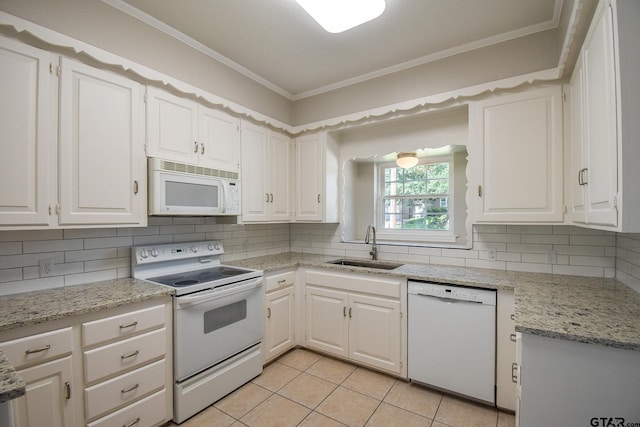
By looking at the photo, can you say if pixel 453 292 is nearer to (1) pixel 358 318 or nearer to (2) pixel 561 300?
(2) pixel 561 300

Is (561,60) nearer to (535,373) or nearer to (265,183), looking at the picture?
(535,373)

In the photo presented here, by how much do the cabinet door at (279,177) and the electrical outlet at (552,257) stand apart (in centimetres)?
233

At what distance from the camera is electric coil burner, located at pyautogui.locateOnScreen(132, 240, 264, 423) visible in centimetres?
188

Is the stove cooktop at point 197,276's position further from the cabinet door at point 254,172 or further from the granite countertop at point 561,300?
the cabinet door at point 254,172

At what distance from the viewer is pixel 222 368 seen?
6.98 ft

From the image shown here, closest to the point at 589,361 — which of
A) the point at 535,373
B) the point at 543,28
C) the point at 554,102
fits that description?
the point at 535,373

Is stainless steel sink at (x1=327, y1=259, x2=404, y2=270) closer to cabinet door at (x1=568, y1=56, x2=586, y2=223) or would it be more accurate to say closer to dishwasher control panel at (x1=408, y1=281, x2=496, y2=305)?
dishwasher control panel at (x1=408, y1=281, x2=496, y2=305)

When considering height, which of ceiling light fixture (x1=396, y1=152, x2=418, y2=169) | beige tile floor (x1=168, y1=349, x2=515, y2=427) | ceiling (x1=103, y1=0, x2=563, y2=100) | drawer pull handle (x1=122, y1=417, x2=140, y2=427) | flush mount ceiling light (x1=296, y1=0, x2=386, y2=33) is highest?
ceiling (x1=103, y1=0, x2=563, y2=100)

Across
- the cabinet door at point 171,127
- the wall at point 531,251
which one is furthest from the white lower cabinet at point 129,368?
the wall at point 531,251

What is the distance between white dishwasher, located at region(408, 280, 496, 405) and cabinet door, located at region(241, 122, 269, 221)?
1.55 meters

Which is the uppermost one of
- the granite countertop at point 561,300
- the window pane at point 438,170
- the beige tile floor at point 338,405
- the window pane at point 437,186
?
the window pane at point 438,170

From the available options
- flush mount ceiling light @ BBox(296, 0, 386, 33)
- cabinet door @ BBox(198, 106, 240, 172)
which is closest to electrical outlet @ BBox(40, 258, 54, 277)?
cabinet door @ BBox(198, 106, 240, 172)

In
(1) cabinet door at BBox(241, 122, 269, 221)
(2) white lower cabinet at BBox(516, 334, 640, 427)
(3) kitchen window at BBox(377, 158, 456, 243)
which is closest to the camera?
(2) white lower cabinet at BBox(516, 334, 640, 427)

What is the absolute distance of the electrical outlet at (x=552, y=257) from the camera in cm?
223
